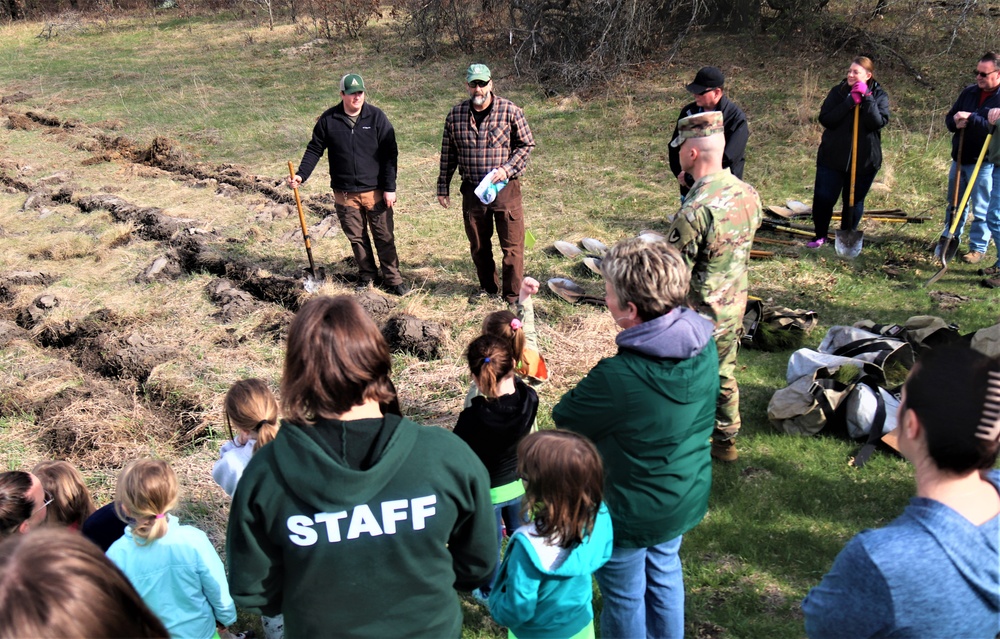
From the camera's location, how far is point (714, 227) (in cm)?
398

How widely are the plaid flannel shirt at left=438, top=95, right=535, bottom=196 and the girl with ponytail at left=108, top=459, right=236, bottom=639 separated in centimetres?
426

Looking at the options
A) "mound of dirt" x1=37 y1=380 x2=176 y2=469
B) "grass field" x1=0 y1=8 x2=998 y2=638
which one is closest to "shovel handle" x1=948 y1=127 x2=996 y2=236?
"grass field" x1=0 y1=8 x2=998 y2=638

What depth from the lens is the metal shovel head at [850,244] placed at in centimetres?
759

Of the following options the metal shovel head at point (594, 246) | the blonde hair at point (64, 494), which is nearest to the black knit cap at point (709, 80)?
the metal shovel head at point (594, 246)

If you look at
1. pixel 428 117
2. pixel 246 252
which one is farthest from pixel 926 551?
pixel 428 117

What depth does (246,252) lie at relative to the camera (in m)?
8.48

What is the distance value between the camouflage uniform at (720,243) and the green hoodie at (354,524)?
95.6 inches

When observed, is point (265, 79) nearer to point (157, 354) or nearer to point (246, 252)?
point (246, 252)

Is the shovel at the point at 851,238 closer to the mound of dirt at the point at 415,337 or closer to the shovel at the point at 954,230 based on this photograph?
the shovel at the point at 954,230

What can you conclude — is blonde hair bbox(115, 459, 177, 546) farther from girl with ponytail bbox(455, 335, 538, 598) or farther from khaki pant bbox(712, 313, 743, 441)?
khaki pant bbox(712, 313, 743, 441)

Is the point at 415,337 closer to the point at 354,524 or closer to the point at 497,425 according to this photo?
the point at 497,425

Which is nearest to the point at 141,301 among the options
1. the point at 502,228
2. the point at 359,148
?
the point at 359,148

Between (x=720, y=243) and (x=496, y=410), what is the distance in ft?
5.39

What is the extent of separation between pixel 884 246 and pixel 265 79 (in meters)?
13.9
